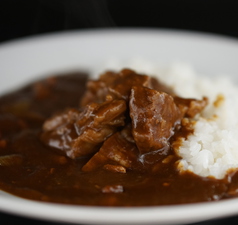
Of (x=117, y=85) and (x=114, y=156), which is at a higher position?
(x=117, y=85)

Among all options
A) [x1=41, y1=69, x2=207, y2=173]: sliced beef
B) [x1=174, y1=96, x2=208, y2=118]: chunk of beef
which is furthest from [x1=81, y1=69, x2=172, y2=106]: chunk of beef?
[x1=174, y1=96, x2=208, y2=118]: chunk of beef

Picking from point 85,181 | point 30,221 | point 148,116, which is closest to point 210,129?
point 148,116

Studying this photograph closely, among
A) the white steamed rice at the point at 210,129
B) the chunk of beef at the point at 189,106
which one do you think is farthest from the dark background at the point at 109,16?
the chunk of beef at the point at 189,106

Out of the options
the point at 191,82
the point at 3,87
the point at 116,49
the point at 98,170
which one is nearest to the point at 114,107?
the point at 98,170

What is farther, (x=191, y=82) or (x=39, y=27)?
(x=39, y=27)

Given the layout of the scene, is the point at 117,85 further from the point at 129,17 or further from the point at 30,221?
the point at 129,17

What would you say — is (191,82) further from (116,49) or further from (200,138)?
(116,49)
